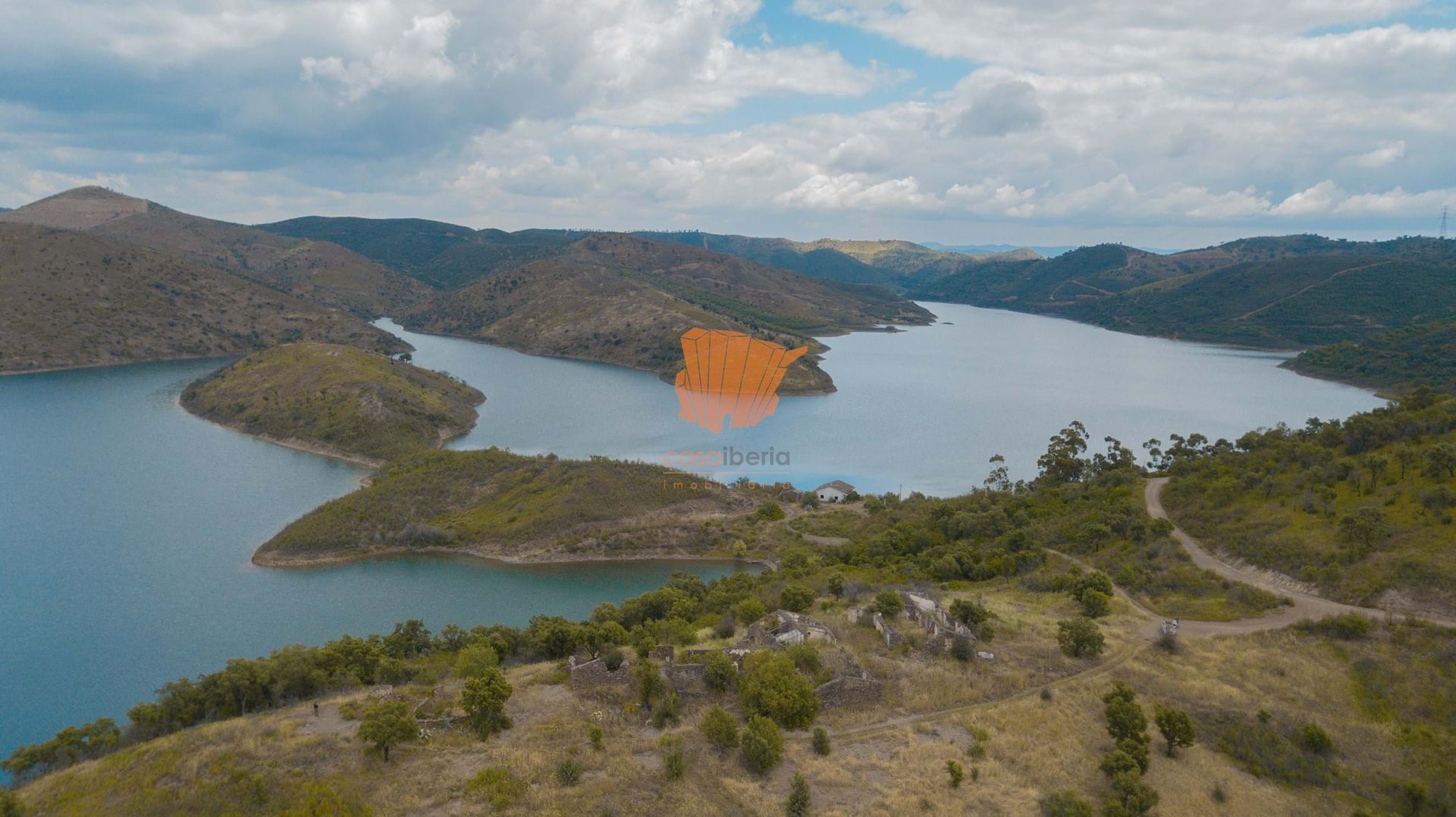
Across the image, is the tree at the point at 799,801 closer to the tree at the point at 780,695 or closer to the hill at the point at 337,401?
the tree at the point at 780,695

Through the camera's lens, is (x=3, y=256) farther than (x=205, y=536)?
Yes

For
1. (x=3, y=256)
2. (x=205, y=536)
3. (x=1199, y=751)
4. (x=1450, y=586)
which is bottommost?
(x=205, y=536)

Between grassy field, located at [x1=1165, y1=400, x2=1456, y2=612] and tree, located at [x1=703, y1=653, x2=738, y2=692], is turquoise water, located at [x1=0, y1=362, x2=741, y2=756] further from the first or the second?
grassy field, located at [x1=1165, y1=400, x2=1456, y2=612]

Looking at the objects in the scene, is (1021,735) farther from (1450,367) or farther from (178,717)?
(1450,367)

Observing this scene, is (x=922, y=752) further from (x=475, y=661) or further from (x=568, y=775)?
(x=475, y=661)

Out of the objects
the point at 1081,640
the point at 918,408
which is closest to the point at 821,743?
the point at 1081,640

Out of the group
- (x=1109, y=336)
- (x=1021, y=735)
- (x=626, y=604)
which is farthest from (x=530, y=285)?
(x=1021, y=735)
